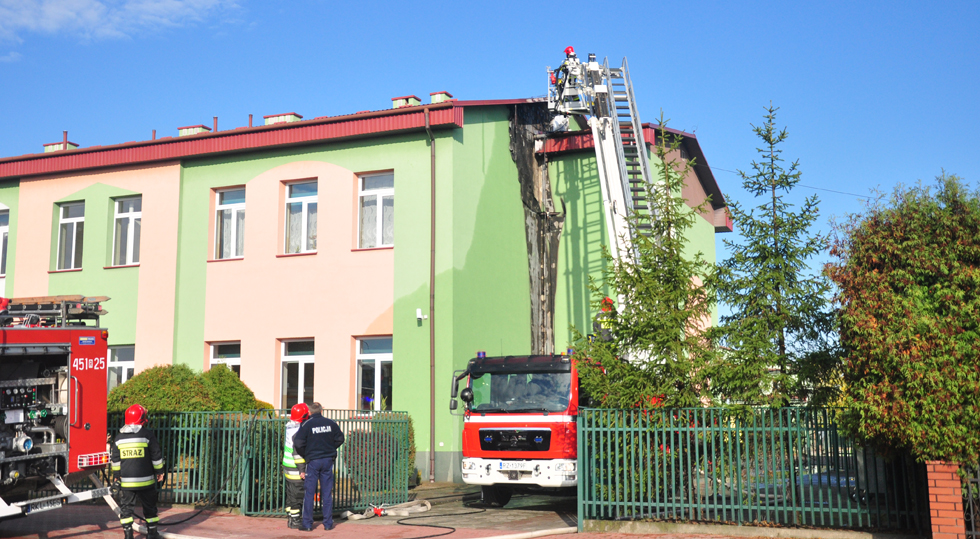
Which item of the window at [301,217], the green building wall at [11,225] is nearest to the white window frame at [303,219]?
the window at [301,217]

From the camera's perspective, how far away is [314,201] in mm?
20047

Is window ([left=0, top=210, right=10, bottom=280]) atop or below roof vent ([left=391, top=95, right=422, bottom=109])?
below

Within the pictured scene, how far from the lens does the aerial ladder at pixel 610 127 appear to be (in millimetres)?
18828

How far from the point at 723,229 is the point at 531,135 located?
11.1 meters

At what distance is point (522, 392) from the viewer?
13.8m

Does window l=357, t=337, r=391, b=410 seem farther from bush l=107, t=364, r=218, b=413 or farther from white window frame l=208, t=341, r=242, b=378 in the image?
bush l=107, t=364, r=218, b=413

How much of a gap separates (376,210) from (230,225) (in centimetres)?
405

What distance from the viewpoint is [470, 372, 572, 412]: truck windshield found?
13.5 meters

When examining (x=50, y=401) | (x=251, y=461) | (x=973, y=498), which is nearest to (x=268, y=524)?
(x=251, y=461)

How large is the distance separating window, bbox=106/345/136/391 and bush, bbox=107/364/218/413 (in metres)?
6.73

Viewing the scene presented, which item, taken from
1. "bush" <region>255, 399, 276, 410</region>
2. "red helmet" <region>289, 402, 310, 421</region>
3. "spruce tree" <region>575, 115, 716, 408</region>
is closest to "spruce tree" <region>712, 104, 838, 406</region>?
"spruce tree" <region>575, 115, 716, 408</region>

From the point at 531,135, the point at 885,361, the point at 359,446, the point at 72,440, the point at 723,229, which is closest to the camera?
the point at 885,361

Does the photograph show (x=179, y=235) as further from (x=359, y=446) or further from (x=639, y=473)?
(x=639, y=473)

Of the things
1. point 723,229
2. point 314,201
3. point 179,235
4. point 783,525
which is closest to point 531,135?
point 314,201
